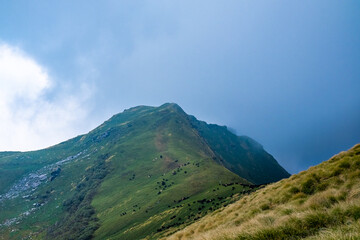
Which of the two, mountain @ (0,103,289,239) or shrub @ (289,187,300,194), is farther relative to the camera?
mountain @ (0,103,289,239)

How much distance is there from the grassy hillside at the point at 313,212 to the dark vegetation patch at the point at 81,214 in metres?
120

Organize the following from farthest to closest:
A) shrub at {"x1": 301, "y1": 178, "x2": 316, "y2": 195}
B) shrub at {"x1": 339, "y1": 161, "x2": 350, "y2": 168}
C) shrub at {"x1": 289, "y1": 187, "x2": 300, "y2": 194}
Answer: shrub at {"x1": 289, "y1": 187, "x2": 300, "y2": 194}
shrub at {"x1": 339, "y1": 161, "x2": 350, "y2": 168}
shrub at {"x1": 301, "y1": 178, "x2": 316, "y2": 195}

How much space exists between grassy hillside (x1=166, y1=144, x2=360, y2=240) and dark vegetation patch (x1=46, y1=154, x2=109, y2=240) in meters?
120

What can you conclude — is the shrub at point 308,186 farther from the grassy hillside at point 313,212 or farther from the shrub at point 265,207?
the shrub at point 265,207

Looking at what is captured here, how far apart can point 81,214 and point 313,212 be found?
152549 millimetres

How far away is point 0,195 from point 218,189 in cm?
19232

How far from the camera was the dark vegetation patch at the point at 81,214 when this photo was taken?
369ft

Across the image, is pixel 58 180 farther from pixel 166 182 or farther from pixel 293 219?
pixel 293 219

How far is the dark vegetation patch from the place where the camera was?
112 m

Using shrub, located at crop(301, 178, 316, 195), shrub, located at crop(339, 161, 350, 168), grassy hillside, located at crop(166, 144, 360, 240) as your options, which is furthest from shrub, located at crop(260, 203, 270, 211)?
shrub, located at crop(339, 161, 350, 168)

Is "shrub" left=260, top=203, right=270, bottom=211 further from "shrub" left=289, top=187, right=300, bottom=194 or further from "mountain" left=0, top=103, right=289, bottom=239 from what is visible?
"mountain" left=0, top=103, right=289, bottom=239

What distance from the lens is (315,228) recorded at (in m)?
7.15

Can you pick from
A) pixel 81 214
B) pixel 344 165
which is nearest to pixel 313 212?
pixel 344 165

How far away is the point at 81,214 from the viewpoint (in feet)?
429
